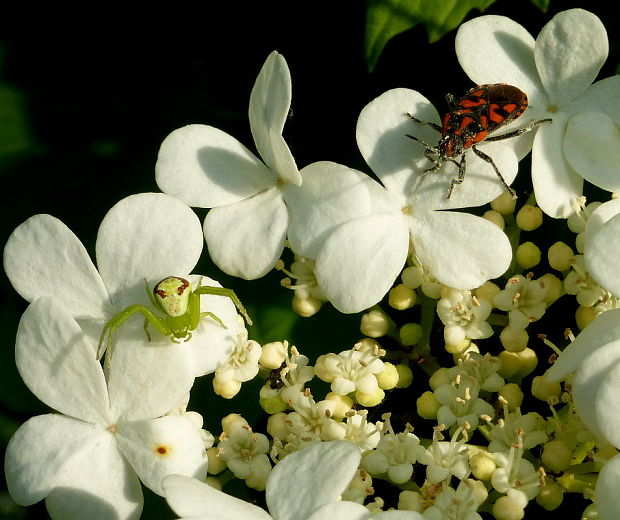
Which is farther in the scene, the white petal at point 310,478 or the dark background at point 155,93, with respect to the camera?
the dark background at point 155,93

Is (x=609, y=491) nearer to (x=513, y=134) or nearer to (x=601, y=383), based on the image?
(x=601, y=383)

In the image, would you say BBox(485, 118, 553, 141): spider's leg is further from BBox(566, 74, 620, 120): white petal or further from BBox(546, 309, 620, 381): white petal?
BBox(546, 309, 620, 381): white petal

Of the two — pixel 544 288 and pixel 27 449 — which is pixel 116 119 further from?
pixel 544 288

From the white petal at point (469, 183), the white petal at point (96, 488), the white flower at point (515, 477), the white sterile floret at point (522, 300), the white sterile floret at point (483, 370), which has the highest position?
the white petal at point (469, 183)

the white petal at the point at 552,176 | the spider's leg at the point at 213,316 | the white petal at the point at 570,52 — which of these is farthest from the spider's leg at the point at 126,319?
the white petal at the point at 570,52

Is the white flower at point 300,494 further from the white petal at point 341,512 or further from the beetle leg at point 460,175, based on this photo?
the beetle leg at point 460,175
